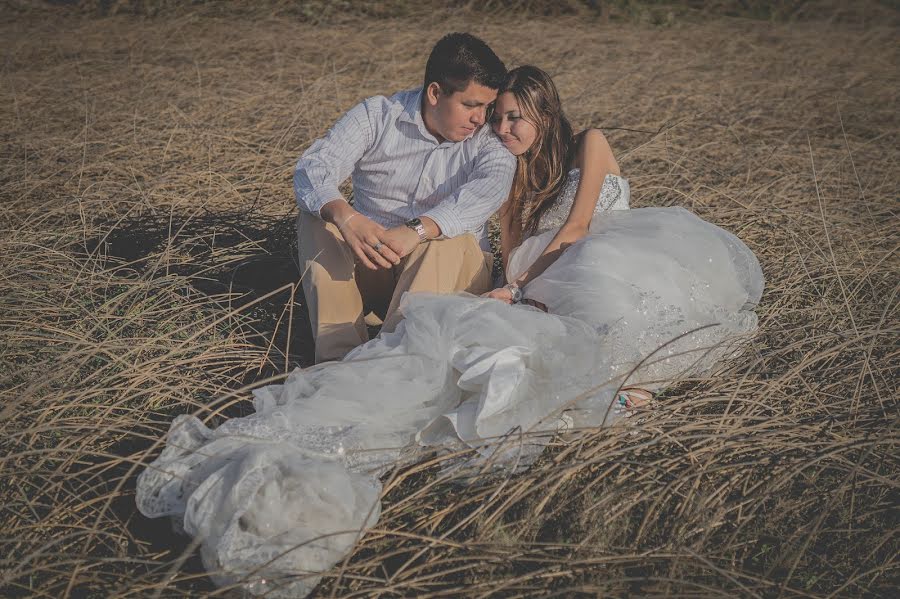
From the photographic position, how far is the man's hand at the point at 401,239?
2.60m

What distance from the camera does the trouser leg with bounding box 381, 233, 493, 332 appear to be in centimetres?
268

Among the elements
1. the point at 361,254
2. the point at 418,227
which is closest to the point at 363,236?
the point at 361,254

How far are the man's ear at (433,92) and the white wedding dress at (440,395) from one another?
0.79m

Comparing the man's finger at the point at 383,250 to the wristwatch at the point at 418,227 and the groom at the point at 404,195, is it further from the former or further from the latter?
the wristwatch at the point at 418,227

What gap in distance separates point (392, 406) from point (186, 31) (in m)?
6.70

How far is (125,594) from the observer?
1.65 metres

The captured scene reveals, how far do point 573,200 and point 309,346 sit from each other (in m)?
1.30

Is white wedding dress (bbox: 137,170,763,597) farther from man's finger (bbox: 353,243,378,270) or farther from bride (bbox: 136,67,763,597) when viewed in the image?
man's finger (bbox: 353,243,378,270)

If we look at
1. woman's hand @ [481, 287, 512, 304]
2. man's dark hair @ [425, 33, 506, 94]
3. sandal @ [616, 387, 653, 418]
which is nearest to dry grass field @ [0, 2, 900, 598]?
sandal @ [616, 387, 653, 418]

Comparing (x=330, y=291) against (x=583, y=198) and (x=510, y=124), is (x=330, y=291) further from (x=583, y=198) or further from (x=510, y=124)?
(x=583, y=198)

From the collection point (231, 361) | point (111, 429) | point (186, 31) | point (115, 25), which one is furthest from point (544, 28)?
point (111, 429)

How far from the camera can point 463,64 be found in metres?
2.68

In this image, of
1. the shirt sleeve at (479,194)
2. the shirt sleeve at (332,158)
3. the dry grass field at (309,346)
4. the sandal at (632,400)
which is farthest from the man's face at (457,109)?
the sandal at (632,400)

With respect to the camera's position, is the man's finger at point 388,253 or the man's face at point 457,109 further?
the man's face at point 457,109
